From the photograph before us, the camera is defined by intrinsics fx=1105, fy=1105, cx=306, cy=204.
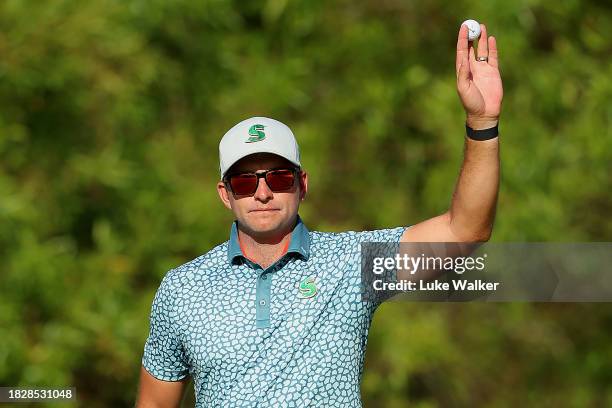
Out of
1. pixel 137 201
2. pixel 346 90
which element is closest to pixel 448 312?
pixel 346 90

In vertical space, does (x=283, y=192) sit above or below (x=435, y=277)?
above

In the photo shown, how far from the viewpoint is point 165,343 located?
2.73 metres

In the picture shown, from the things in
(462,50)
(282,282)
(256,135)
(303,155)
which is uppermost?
(303,155)

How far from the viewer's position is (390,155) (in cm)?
741

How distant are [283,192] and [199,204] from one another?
13.5 feet

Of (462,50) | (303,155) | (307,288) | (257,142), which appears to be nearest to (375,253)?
(307,288)

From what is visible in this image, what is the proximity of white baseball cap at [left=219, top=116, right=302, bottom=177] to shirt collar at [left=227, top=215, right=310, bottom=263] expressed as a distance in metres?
0.16

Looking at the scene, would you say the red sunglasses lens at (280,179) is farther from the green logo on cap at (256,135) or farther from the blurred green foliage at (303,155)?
the blurred green foliage at (303,155)

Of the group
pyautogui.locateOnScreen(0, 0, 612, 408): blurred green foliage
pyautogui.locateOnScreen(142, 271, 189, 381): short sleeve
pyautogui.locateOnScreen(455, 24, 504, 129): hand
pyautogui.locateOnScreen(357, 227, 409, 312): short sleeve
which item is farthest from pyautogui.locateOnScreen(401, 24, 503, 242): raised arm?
pyautogui.locateOnScreen(0, 0, 612, 408): blurred green foliage

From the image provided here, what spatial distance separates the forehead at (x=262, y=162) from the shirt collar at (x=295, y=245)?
0.49ft

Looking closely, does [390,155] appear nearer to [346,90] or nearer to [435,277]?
→ [346,90]

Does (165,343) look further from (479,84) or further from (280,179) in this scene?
(479,84)

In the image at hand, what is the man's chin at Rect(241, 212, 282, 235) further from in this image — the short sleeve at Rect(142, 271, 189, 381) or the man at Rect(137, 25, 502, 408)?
the short sleeve at Rect(142, 271, 189, 381)

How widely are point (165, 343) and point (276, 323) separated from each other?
1.07ft
